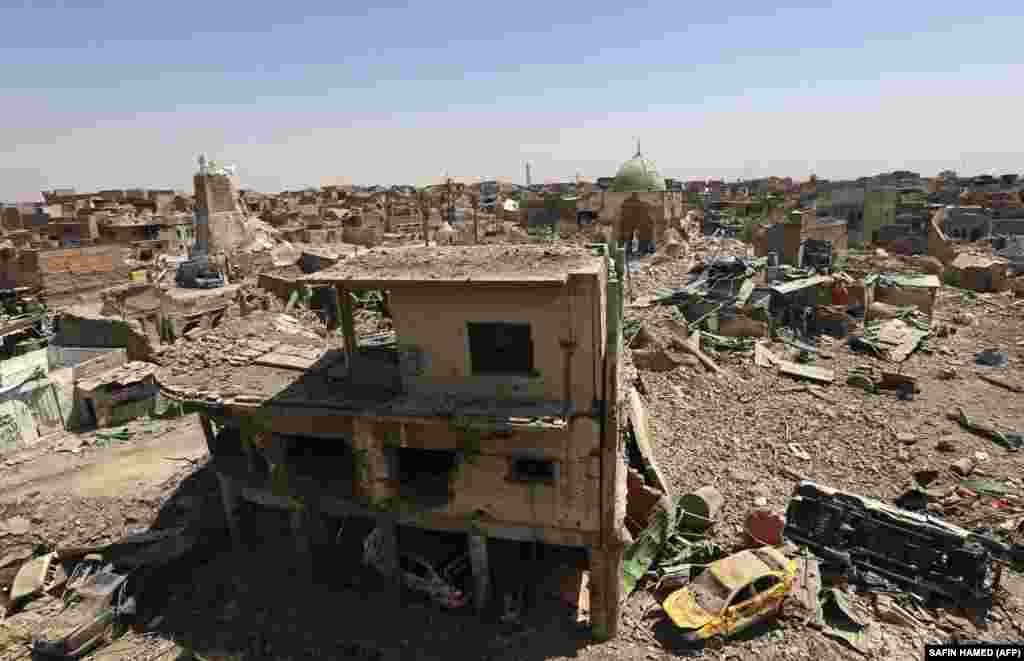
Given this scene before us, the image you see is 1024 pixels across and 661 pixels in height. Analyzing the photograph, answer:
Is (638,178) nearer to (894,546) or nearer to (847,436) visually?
(847,436)

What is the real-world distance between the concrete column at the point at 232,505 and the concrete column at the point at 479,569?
6.16 m

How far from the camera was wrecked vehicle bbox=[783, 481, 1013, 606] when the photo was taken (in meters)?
11.3

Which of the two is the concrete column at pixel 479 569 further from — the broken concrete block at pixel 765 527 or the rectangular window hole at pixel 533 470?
the broken concrete block at pixel 765 527

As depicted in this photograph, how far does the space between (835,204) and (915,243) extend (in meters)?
10.2

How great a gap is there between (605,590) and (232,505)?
9.35 metres

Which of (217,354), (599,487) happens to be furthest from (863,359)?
(217,354)

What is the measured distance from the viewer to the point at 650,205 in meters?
35.0

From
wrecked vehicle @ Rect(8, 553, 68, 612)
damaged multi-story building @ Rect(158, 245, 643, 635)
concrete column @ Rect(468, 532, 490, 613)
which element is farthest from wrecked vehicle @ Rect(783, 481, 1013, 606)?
wrecked vehicle @ Rect(8, 553, 68, 612)

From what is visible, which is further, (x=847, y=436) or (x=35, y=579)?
(x=847, y=436)

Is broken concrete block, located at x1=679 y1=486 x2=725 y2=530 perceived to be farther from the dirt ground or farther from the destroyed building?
the destroyed building

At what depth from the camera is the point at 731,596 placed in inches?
415

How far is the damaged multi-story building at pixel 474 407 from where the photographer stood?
9.69 metres

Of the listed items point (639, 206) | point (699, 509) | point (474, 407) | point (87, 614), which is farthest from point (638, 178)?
point (87, 614)

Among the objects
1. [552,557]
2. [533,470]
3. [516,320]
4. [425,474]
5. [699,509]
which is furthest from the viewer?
[699,509]
